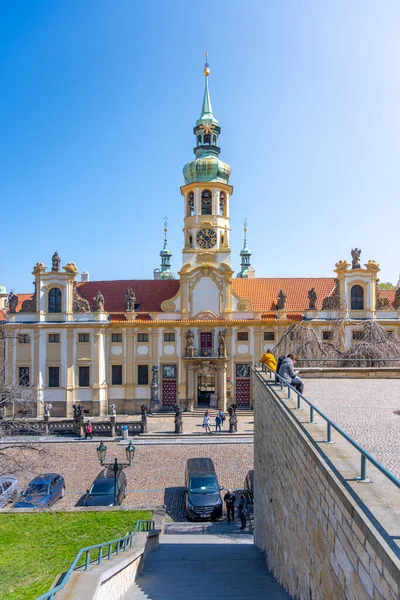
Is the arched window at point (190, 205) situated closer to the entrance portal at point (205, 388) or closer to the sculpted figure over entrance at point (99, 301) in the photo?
the sculpted figure over entrance at point (99, 301)

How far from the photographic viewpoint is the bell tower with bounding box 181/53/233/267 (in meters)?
38.3

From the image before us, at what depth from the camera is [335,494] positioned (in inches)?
214

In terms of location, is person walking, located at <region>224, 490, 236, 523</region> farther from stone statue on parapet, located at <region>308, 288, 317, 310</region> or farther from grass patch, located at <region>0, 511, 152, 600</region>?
stone statue on parapet, located at <region>308, 288, 317, 310</region>

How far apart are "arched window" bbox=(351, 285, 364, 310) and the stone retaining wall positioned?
26.5 meters

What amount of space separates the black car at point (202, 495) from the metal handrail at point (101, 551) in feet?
10.3

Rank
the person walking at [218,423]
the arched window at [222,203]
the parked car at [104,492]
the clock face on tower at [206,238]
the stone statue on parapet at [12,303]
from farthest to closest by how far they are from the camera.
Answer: the arched window at [222,203] < the clock face on tower at [206,238] < the stone statue on parapet at [12,303] < the person walking at [218,423] < the parked car at [104,492]

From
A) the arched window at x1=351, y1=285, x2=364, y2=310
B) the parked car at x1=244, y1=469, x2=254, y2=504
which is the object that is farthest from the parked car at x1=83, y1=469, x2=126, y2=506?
the arched window at x1=351, y1=285, x2=364, y2=310

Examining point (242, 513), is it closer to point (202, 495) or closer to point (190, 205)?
point (202, 495)

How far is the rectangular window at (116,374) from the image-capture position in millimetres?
36750

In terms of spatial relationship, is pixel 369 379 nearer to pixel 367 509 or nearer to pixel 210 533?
pixel 210 533

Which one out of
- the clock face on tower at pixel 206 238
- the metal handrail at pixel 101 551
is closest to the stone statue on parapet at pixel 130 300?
the clock face on tower at pixel 206 238

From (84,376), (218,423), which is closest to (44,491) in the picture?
(218,423)

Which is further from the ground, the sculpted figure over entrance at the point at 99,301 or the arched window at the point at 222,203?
the arched window at the point at 222,203

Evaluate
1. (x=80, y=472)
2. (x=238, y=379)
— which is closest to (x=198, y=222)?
(x=238, y=379)
